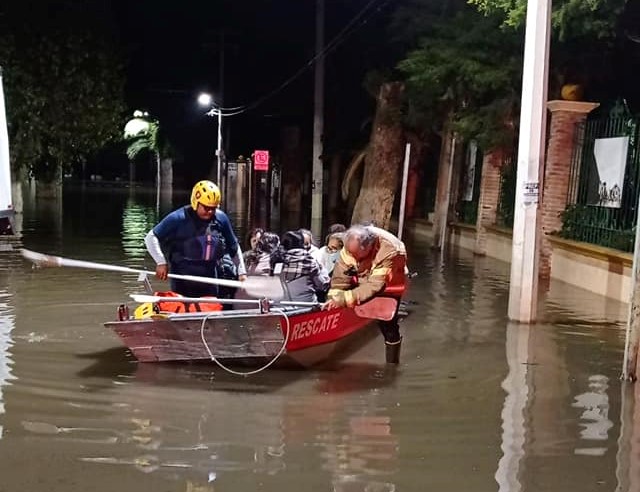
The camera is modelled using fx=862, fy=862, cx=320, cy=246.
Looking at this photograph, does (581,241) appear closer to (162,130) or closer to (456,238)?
(456,238)

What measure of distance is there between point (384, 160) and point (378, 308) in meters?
13.7

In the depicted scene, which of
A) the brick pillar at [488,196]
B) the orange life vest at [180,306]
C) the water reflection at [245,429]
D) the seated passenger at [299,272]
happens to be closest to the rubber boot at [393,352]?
the water reflection at [245,429]

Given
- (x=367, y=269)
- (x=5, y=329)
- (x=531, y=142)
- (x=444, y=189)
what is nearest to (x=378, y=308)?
(x=367, y=269)

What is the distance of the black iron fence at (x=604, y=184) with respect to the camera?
12.8 meters

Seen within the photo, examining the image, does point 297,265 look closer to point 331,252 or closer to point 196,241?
point 196,241

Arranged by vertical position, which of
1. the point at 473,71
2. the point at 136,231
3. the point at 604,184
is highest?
the point at 473,71

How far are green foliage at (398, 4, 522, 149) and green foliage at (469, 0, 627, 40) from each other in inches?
113

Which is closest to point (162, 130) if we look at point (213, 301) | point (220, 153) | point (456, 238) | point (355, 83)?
point (220, 153)

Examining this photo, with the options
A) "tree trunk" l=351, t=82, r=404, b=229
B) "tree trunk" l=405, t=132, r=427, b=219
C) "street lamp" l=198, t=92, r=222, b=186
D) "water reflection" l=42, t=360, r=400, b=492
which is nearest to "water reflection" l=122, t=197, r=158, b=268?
"street lamp" l=198, t=92, r=222, b=186

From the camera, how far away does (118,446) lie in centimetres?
573

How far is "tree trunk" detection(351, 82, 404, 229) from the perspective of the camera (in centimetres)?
2094

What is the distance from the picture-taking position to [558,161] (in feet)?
48.4

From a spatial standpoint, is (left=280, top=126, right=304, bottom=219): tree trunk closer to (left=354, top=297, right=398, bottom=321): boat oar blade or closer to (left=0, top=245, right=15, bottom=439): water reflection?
(left=0, top=245, right=15, bottom=439): water reflection

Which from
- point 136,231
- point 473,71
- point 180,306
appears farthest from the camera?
point 136,231
